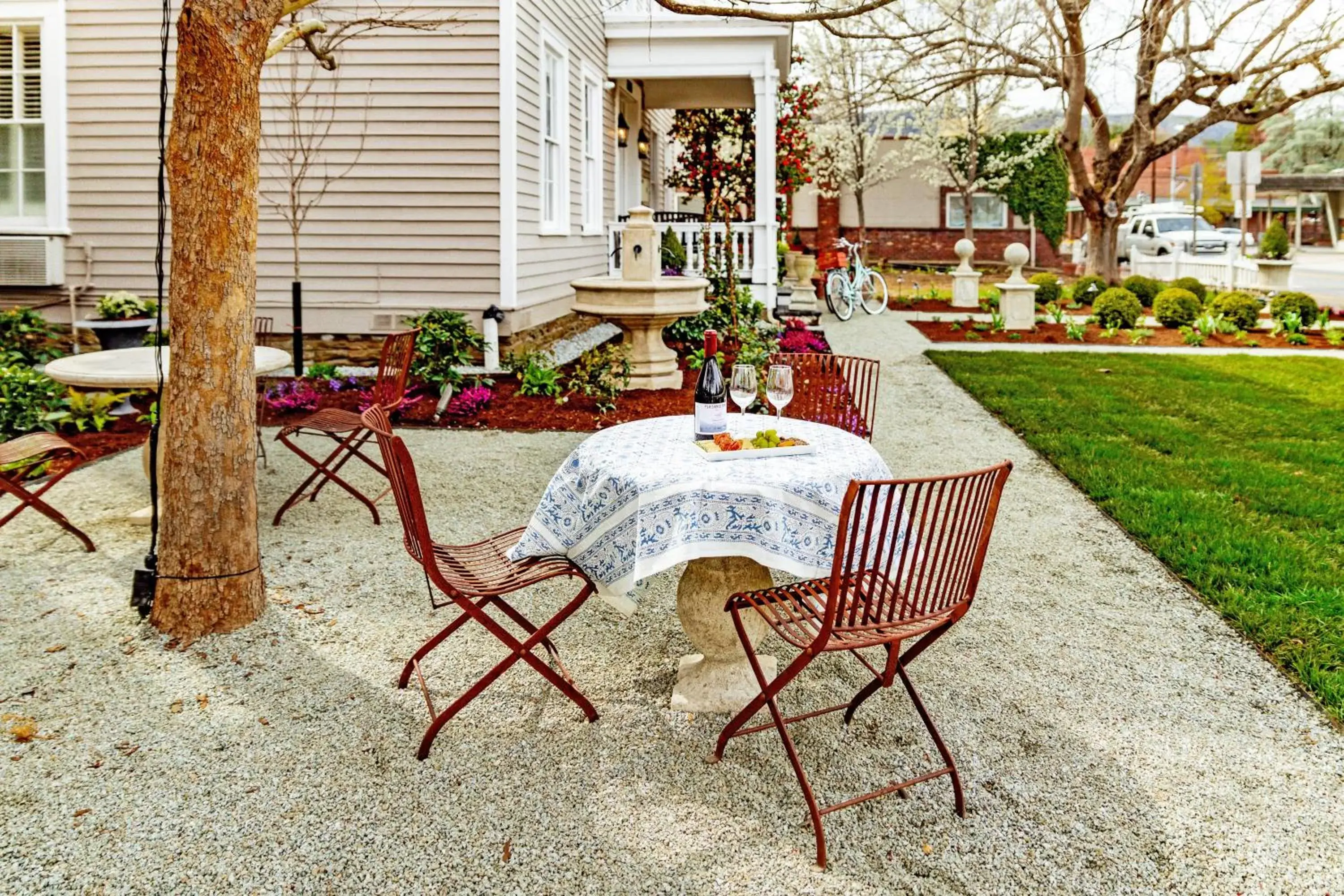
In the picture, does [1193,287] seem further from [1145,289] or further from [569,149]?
[569,149]


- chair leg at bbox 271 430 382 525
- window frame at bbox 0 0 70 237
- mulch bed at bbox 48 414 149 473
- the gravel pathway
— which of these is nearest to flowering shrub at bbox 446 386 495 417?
mulch bed at bbox 48 414 149 473

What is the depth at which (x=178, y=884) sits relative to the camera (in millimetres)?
2529

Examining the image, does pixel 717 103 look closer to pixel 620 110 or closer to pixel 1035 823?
pixel 620 110

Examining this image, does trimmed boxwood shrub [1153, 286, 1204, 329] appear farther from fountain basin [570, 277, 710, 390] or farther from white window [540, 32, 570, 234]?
white window [540, 32, 570, 234]

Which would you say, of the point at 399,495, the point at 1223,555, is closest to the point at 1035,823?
the point at 399,495

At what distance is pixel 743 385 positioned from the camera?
3.71 meters

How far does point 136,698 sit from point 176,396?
3.60 feet

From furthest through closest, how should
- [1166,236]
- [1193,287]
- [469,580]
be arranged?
[1166,236] < [1193,287] < [469,580]

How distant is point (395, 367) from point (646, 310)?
3180mm

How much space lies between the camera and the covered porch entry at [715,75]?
12.5 metres

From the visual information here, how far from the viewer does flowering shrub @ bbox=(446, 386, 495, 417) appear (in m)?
8.34

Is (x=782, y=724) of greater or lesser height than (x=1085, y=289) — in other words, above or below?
below

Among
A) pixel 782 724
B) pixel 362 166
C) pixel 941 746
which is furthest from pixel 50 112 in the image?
pixel 941 746

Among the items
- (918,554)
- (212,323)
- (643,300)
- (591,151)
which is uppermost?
(591,151)
